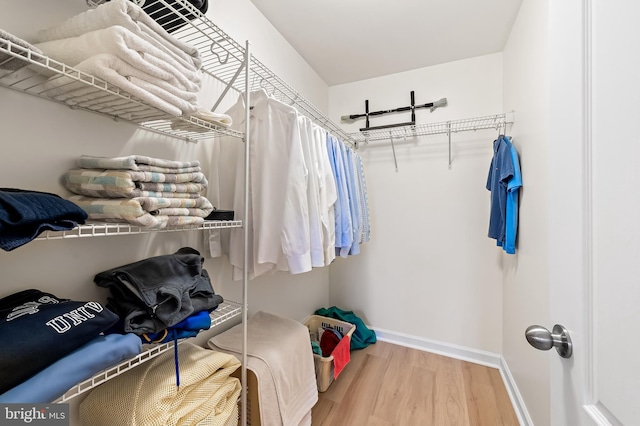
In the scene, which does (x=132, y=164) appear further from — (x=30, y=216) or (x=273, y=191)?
(x=273, y=191)

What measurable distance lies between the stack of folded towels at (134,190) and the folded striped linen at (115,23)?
0.33 m

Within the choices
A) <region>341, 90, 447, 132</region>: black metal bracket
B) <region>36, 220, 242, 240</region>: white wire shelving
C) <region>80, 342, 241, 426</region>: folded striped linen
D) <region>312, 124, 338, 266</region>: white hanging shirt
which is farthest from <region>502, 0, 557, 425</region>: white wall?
<region>36, 220, 242, 240</region>: white wire shelving

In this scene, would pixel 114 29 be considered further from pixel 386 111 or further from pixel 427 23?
pixel 386 111

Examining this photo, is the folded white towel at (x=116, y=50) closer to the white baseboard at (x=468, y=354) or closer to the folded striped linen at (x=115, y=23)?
the folded striped linen at (x=115, y=23)

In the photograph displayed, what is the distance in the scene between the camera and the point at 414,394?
5.81 ft

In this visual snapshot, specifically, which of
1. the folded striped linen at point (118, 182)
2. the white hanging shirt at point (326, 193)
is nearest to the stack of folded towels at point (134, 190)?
the folded striped linen at point (118, 182)

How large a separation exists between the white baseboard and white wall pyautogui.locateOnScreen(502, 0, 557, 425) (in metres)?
0.09

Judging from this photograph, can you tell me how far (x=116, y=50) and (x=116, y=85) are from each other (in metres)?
0.08

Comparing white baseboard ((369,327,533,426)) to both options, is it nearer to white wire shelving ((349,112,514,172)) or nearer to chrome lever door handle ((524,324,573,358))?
chrome lever door handle ((524,324,573,358))

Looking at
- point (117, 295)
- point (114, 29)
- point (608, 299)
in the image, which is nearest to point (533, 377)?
point (608, 299)

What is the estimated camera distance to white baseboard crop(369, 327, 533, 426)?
1.62 metres

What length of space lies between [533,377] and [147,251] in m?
2.01

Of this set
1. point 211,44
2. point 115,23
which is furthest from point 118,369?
point 211,44

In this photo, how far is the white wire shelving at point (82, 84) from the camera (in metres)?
0.58
